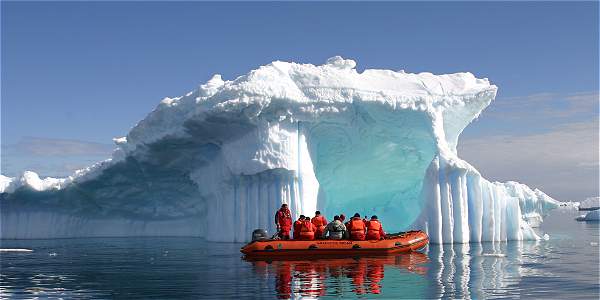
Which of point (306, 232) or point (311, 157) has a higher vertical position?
point (311, 157)

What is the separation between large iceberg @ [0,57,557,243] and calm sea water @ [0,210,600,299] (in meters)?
4.33

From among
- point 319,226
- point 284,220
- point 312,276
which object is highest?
point 284,220

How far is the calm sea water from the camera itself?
523 inches

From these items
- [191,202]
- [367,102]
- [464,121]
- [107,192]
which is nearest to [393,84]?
[367,102]

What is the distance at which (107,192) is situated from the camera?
124 feet

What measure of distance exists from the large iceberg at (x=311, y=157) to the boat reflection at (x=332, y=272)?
263 inches

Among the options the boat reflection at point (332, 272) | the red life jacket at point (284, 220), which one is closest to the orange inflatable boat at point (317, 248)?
the boat reflection at point (332, 272)

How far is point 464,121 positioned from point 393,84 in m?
4.65

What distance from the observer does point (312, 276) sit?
15.9m

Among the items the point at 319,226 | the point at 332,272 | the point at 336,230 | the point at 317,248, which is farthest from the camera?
the point at 319,226

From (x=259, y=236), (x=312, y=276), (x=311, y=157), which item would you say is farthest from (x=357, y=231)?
(x=311, y=157)

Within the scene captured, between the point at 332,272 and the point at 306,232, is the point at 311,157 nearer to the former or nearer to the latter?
the point at 306,232

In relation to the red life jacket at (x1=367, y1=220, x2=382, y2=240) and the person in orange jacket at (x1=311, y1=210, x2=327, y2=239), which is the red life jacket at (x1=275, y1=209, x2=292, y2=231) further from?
the red life jacket at (x1=367, y1=220, x2=382, y2=240)

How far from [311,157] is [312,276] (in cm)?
1477
